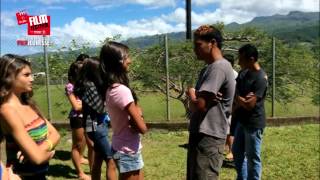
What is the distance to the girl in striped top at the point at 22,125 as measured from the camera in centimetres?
281

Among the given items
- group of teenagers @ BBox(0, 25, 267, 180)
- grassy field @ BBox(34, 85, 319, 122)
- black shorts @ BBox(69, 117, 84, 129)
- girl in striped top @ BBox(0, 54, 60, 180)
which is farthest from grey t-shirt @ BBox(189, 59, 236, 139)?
grassy field @ BBox(34, 85, 319, 122)

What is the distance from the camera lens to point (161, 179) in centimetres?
656

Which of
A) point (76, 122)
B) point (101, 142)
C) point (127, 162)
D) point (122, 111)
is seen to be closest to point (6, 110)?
point (122, 111)

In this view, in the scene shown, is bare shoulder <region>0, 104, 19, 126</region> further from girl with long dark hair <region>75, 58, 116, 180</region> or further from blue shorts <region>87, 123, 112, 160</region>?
blue shorts <region>87, 123, 112, 160</region>

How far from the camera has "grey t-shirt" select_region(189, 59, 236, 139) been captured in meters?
3.82

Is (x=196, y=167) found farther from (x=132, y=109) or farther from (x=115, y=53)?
(x=115, y=53)

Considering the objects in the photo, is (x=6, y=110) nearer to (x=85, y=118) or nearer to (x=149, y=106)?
(x=85, y=118)

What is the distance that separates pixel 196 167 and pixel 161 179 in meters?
2.64

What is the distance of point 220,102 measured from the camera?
3945 mm

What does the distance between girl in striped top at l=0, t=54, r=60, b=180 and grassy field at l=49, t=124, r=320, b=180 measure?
3.45 metres

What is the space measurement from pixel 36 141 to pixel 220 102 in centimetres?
153

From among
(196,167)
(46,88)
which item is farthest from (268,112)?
(196,167)

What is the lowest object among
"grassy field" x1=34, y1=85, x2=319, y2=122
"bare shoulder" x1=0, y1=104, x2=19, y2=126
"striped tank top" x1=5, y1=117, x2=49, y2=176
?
"grassy field" x1=34, y1=85, x2=319, y2=122

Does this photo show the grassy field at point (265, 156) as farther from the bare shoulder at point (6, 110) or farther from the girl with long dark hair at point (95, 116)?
the bare shoulder at point (6, 110)
